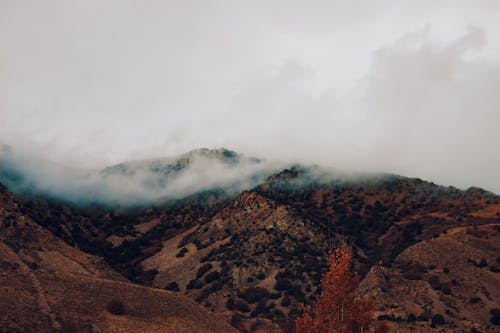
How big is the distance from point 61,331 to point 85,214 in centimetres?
10870

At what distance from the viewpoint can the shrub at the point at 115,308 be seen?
2020 inches

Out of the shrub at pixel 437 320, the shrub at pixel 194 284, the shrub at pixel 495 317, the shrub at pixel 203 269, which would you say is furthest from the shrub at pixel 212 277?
the shrub at pixel 495 317

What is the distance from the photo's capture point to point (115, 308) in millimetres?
51688

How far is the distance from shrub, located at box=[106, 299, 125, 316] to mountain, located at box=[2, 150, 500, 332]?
393 centimetres

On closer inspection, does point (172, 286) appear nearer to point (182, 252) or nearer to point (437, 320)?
point (182, 252)

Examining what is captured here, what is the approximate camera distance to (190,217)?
148125mm

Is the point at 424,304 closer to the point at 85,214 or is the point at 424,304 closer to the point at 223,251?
the point at 223,251

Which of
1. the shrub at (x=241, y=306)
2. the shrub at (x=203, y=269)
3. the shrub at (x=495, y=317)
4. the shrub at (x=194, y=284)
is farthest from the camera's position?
the shrub at (x=203, y=269)

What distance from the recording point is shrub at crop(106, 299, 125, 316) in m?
51.3

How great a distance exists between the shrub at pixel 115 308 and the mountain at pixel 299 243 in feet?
12.9

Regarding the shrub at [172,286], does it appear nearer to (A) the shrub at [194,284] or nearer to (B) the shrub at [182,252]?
(A) the shrub at [194,284]

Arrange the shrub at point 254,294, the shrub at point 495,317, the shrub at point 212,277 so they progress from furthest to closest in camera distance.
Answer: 1. the shrub at point 212,277
2. the shrub at point 254,294
3. the shrub at point 495,317

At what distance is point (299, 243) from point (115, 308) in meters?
63.3

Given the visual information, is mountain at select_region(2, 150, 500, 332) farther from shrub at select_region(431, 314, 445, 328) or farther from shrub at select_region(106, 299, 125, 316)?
shrub at select_region(106, 299, 125, 316)
